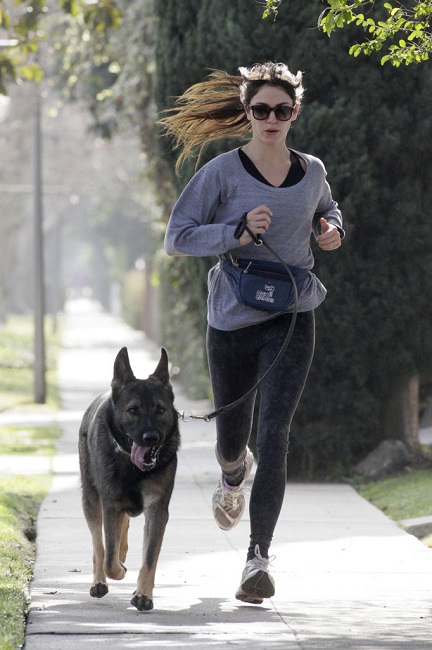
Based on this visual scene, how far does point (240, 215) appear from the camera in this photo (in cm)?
606

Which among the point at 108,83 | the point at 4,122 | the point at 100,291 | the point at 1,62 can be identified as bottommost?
the point at 100,291

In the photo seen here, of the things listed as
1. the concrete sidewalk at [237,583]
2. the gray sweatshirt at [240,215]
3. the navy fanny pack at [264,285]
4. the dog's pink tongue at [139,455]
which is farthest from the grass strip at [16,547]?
the navy fanny pack at [264,285]

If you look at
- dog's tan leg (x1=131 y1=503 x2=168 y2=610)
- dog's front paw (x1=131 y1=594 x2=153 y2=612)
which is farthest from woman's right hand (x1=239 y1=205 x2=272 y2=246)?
dog's front paw (x1=131 y1=594 x2=153 y2=612)

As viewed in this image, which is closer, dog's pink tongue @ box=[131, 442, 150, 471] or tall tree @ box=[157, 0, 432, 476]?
dog's pink tongue @ box=[131, 442, 150, 471]

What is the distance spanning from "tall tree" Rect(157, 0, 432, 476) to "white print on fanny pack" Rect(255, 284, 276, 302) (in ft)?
13.8

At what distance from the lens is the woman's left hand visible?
19.7 ft

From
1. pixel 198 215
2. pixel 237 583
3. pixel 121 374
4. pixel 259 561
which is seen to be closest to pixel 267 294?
pixel 198 215

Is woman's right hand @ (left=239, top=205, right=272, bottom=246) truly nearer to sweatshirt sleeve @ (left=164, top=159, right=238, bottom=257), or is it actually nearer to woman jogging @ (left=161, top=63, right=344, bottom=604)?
woman jogging @ (left=161, top=63, right=344, bottom=604)

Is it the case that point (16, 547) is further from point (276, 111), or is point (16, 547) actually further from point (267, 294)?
point (276, 111)

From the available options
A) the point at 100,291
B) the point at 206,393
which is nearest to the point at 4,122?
the point at 206,393

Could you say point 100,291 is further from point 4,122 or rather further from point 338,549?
point 338,549

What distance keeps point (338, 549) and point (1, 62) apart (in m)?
6.19

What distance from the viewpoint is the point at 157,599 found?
6262mm

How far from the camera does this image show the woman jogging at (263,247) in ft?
19.7
